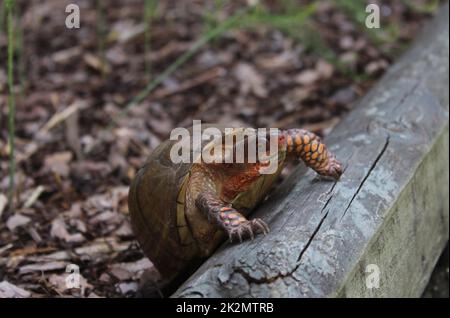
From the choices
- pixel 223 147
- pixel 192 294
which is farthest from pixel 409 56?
pixel 192 294

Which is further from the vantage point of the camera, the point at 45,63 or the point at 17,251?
the point at 45,63

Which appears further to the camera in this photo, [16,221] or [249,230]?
[16,221]

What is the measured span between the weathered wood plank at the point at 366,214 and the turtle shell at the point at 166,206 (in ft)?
0.40

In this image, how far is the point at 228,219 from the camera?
199cm

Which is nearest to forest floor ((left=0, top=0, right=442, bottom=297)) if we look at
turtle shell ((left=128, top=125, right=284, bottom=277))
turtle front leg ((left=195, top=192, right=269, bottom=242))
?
turtle shell ((left=128, top=125, right=284, bottom=277))

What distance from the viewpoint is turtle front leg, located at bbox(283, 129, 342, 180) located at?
7.38ft

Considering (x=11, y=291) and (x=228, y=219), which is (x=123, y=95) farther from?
(x=228, y=219)

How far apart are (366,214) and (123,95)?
2759 millimetres

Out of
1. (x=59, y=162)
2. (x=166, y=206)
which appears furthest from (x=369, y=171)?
(x=59, y=162)

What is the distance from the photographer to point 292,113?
13.4 feet

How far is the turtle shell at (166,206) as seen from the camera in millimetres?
2160

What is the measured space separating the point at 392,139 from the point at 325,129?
50.6 inches

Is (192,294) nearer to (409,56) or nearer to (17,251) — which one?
(17,251)

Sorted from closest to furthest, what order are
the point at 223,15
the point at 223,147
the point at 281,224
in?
the point at 281,224 < the point at 223,147 < the point at 223,15
